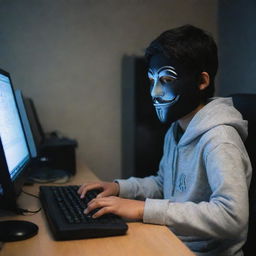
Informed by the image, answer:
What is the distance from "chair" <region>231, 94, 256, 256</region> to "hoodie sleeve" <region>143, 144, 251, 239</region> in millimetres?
172

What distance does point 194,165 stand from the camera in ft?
3.65

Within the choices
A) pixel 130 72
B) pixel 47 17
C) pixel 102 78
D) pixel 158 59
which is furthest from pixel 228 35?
pixel 158 59

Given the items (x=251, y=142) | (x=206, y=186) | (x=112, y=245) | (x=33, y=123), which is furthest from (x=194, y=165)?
(x=33, y=123)

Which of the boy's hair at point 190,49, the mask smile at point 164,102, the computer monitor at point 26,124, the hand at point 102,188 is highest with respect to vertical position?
the boy's hair at point 190,49

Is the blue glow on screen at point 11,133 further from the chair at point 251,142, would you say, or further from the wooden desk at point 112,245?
the chair at point 251,142

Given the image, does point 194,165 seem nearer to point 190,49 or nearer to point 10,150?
point 190,49

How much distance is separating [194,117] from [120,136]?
49.1 inches

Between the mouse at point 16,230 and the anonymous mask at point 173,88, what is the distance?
1.91 feet

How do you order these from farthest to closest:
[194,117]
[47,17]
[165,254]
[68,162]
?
[47,17]
[68,162]
[194,117]
[165,254]

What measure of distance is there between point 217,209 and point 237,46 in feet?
5.42

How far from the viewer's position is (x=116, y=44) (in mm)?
2273

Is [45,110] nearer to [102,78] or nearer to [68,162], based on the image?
[102,78]

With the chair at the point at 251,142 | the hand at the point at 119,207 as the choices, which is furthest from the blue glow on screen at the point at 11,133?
the chair at the point at 251,142

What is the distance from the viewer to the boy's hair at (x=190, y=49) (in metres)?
1.14
